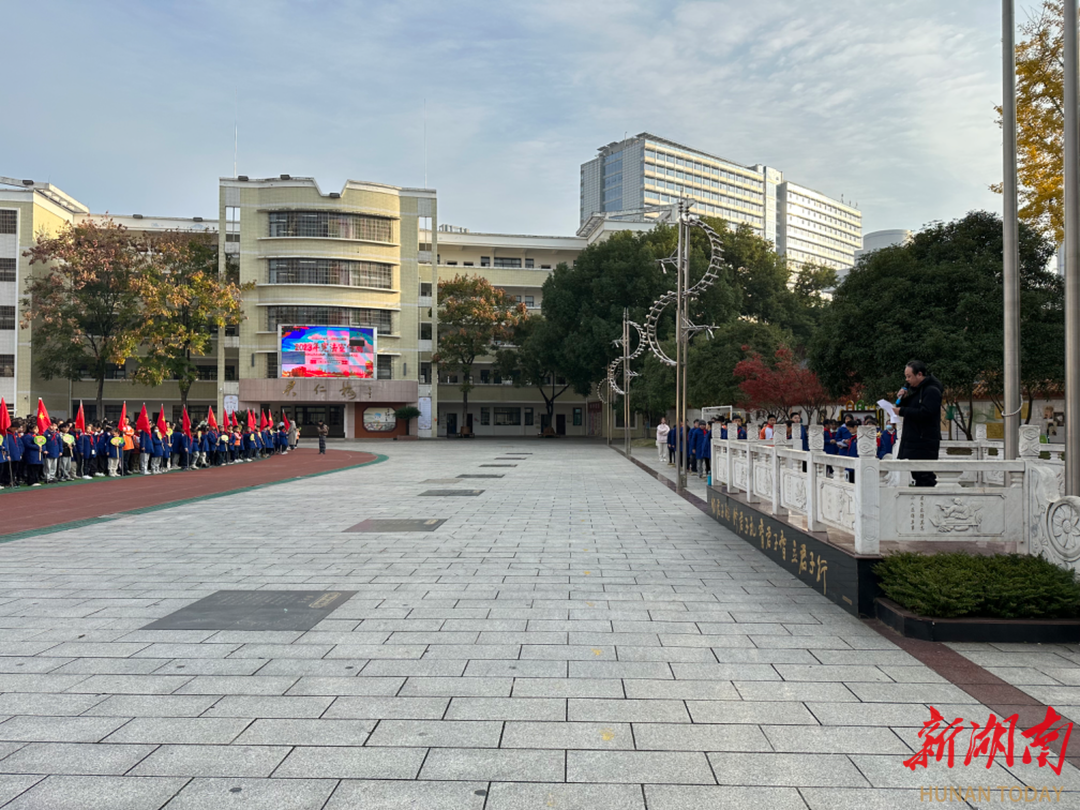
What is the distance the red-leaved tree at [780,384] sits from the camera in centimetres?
2823

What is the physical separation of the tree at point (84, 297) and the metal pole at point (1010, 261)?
46388 mm

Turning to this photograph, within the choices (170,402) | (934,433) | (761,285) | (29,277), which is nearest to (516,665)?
(934,433)

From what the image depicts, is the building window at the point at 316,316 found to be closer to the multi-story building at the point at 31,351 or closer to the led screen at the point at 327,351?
the led screen at the point at 327,351

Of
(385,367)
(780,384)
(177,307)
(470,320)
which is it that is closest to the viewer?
(780,384)

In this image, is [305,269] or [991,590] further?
[305,269]

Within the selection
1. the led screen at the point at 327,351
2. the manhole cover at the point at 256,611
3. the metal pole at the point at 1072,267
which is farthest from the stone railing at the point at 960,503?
the led screen at the point at 327,351

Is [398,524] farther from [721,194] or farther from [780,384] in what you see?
[721,194]

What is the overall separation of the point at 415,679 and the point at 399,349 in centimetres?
5310

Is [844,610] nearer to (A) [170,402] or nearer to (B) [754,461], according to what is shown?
(B) [754,461]

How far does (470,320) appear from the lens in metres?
55.8

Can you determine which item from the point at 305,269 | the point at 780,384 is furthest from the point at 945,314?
the point at 305,269

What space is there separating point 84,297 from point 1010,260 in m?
52.4

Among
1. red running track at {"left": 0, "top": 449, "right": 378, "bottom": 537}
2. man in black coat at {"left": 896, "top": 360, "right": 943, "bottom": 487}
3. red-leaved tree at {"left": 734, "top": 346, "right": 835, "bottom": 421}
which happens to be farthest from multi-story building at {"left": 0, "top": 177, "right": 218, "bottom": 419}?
man in black coat at {"left": 896, "top": 360, "right": 943, "bottom": 487}

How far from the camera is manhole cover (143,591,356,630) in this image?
601 centimetres
